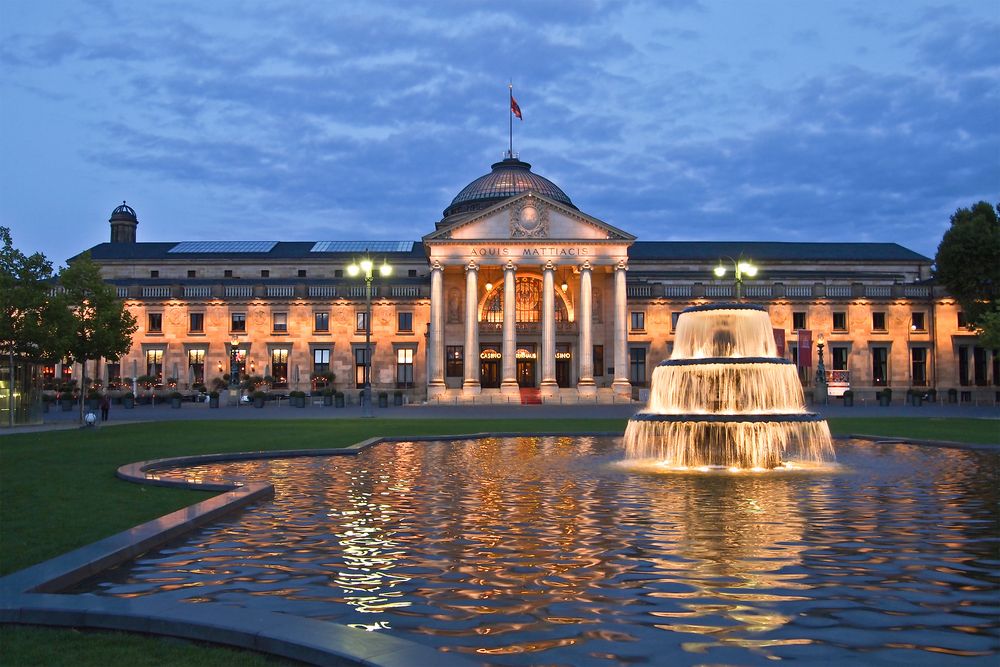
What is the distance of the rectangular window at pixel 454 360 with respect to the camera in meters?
81.6

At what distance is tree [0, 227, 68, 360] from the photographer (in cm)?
4078

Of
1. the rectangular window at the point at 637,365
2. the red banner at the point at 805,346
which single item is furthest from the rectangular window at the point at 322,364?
the red banner at the point at 805,346

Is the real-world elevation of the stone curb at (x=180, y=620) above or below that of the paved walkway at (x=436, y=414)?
above

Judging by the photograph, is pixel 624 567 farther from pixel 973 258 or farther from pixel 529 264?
pixel 973 258

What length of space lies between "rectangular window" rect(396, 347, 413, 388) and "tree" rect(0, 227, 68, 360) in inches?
1653

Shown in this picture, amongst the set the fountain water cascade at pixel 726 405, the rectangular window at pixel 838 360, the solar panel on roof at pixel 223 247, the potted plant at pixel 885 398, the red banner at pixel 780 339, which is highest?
the solar panel on roof at pixel 223 247

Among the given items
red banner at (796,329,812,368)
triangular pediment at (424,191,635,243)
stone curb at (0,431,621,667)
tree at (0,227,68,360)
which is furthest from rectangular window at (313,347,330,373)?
stone curb at (0,431,621,667)

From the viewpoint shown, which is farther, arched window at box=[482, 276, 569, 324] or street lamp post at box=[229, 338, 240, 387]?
arched window at box=[482, 276, 569, 324]

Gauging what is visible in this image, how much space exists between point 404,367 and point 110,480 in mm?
66910

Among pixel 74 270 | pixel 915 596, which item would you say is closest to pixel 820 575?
pixel 915 596

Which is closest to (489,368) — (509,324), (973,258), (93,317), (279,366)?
(509,324)

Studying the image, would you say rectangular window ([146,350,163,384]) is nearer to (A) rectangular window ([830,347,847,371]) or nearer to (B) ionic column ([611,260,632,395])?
(B) ionic column ([611,260,632,395])

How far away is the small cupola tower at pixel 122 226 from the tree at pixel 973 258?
8958cm

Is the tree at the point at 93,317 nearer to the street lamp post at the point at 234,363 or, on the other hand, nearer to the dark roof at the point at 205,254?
the street lamp post at the point at 234,363
